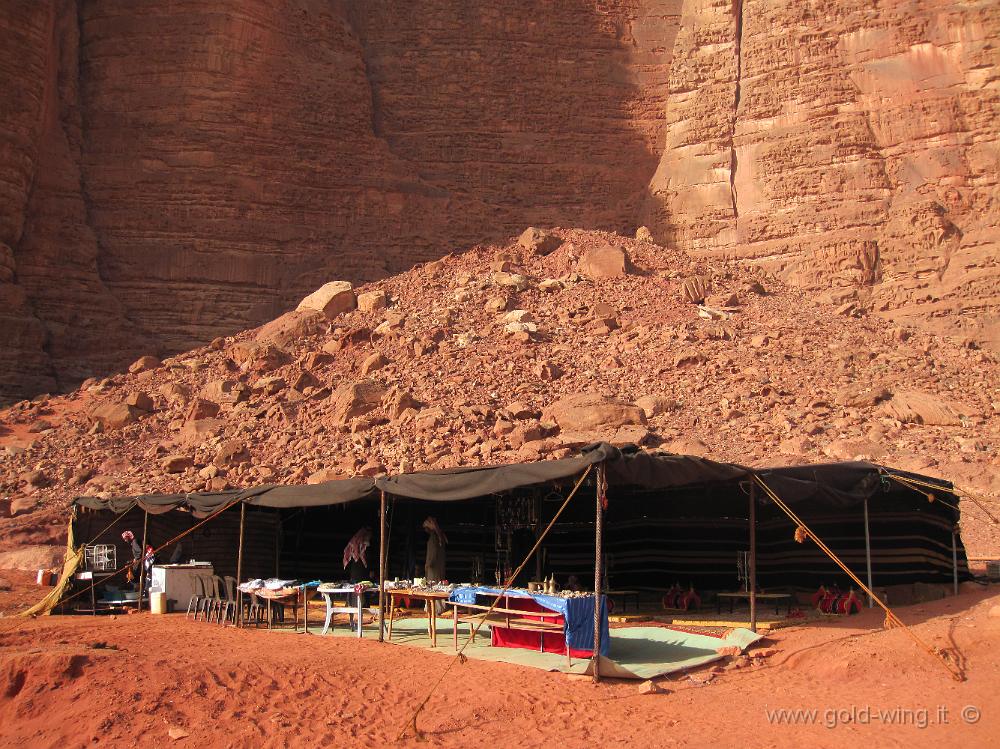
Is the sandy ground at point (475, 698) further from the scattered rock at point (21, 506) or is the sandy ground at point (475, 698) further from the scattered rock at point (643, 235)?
the scattered rock at point (643, 235)

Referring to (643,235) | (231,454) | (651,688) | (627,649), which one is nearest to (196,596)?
(627,649)

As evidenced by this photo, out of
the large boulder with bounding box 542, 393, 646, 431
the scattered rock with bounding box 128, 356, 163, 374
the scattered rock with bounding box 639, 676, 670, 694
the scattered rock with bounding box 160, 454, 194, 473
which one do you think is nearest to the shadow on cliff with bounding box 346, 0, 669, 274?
the scattered rock with bounding box 128, 356, 163, 374

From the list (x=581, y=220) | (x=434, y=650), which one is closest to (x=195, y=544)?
(x=434, y=650)

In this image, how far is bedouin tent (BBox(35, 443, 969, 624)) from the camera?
1241 centimetres

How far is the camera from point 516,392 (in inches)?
940

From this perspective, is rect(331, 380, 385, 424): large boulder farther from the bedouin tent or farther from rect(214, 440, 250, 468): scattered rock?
the bedouin tent

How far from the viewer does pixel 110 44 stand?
39.2m

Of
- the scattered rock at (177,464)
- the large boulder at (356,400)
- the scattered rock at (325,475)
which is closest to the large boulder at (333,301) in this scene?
the large boulder at (356,400)

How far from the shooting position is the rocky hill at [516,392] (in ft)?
A: 70.0

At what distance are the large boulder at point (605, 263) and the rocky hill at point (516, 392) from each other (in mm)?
71

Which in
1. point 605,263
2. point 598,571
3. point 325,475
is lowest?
point 598,571

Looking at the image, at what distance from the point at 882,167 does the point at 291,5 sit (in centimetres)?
2335

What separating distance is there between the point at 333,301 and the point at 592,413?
10.6 meters

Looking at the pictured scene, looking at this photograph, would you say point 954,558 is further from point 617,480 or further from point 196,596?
point 196,596
